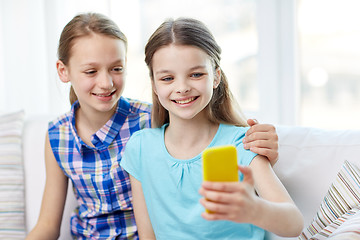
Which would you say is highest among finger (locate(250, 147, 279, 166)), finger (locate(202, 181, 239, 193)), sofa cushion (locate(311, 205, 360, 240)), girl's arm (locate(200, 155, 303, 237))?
finger (locate(250, 147, 279, 166))

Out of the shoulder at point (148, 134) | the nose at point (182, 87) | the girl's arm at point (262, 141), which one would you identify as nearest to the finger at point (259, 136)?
the girl's arm at point (262, 141)

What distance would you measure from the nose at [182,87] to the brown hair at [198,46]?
0.37ft

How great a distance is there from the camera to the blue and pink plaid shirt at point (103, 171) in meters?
1.71

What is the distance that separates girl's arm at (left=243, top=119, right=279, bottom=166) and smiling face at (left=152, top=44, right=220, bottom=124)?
162 millimetres

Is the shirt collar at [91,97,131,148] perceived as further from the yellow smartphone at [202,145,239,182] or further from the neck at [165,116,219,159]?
the yellow smartphone at [202,145,239,182]

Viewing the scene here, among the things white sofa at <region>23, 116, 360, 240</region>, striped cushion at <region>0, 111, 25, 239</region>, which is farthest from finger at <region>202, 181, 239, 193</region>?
striped cushion at <region>0, 111, 25, 239</region>

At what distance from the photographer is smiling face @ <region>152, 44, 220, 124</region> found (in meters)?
1.36

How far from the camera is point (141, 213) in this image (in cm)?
158

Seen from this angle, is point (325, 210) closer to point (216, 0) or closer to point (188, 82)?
point (188, 82)

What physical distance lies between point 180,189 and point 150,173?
13 cm

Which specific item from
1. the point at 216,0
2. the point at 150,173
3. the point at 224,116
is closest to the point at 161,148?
the point at 150,173

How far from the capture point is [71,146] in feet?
5.83

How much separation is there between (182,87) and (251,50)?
1.47 m

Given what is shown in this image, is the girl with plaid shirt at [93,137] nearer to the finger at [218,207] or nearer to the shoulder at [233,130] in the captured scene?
the shoulder at [233,130]
